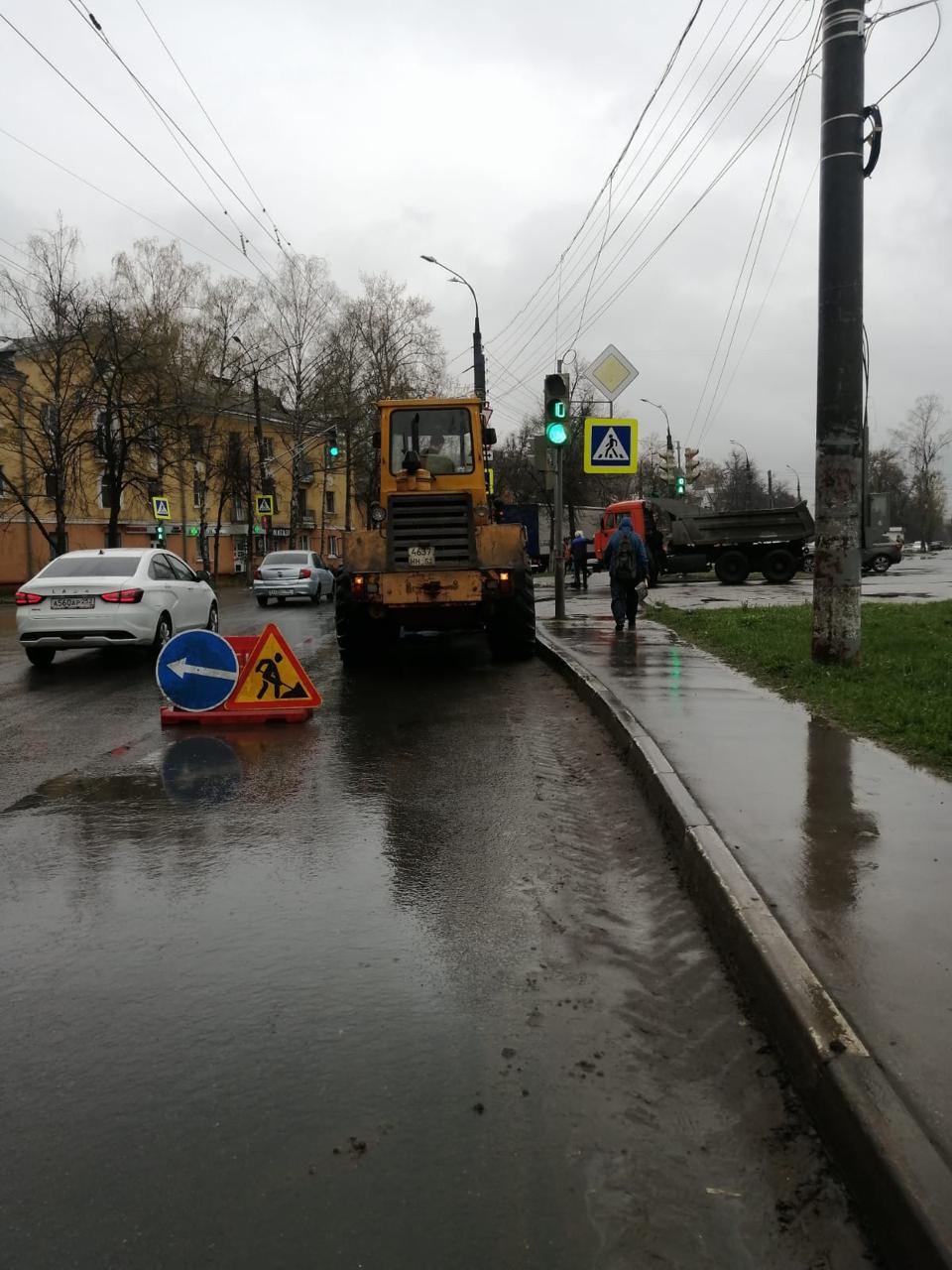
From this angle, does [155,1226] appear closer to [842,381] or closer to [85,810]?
[85,810]

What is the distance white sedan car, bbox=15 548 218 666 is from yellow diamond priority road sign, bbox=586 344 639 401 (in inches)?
269

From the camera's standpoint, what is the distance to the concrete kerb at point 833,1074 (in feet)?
7.36

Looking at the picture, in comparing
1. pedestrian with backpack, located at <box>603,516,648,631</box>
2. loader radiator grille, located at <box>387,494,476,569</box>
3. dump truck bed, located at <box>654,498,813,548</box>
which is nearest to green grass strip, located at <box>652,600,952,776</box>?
pedestrian with backpack, located at <box>603,516,648,631</box>

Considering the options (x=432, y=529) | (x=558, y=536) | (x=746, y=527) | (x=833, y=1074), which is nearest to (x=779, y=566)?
(x=746, y=527)

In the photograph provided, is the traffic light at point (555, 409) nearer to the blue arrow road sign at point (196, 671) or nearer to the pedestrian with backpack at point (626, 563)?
the pedestrian with backpack at point (626, 563)

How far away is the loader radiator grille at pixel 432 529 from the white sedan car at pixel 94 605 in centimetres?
336

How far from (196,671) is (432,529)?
4.52 meters

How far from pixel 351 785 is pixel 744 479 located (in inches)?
3835

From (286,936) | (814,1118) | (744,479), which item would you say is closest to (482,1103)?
(814,1118)

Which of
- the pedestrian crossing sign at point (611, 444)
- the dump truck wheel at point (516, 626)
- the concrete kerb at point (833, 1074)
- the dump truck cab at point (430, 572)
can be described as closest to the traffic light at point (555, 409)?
the pedestrian crossing sign at point (611, 444)

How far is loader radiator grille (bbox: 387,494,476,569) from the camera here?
41.1ft

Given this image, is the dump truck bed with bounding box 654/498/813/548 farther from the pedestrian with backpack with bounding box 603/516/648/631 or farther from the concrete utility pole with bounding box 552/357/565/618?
the pedestrian with backpack with bounding box 603/516/648/631

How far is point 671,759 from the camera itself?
22.0 ft

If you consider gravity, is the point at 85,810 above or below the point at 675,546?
below
